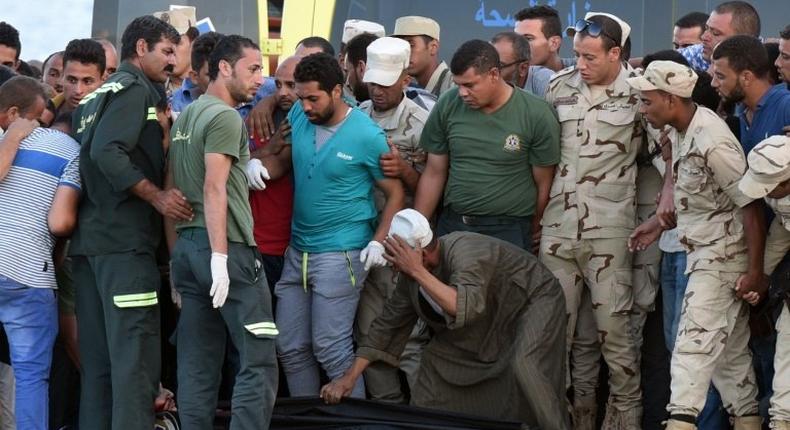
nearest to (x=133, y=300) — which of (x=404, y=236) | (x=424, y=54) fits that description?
(x=404, y=236)

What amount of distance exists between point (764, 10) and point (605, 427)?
3001 millimetres

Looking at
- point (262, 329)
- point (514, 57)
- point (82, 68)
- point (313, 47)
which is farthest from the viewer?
point (313, 47)

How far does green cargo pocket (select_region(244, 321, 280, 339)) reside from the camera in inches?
224

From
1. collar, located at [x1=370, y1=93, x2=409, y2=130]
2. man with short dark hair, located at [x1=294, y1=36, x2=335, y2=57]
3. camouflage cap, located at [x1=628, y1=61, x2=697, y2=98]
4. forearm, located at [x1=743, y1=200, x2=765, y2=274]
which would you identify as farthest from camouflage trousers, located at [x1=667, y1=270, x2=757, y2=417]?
man with short dark hair, located at [x1=294, y1=36, x2=335, y2=57]

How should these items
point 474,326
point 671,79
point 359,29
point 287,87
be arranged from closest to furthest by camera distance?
1. point 671,79
2. point 474,326
3. point 287,87
4. point 359,29

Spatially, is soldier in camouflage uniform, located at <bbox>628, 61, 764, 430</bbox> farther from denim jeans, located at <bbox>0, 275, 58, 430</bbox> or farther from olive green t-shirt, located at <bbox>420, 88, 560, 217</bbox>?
denim jeans, located at <bbox>0, 275, 58, 430</bbox>

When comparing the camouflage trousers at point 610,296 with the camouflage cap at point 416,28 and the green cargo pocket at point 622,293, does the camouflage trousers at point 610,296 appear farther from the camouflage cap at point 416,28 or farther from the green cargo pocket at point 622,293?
the camouflage cap at point 416,28

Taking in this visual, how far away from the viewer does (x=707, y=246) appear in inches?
234

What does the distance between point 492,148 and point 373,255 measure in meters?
0.76

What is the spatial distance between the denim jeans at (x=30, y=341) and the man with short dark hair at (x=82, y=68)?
107 centimetres

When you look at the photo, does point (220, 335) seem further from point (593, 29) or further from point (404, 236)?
point (593, 29)

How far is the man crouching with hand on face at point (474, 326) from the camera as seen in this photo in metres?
6.08

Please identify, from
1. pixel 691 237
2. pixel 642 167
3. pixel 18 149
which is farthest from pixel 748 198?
pixel 18 149

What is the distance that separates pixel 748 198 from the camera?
19.0ft
